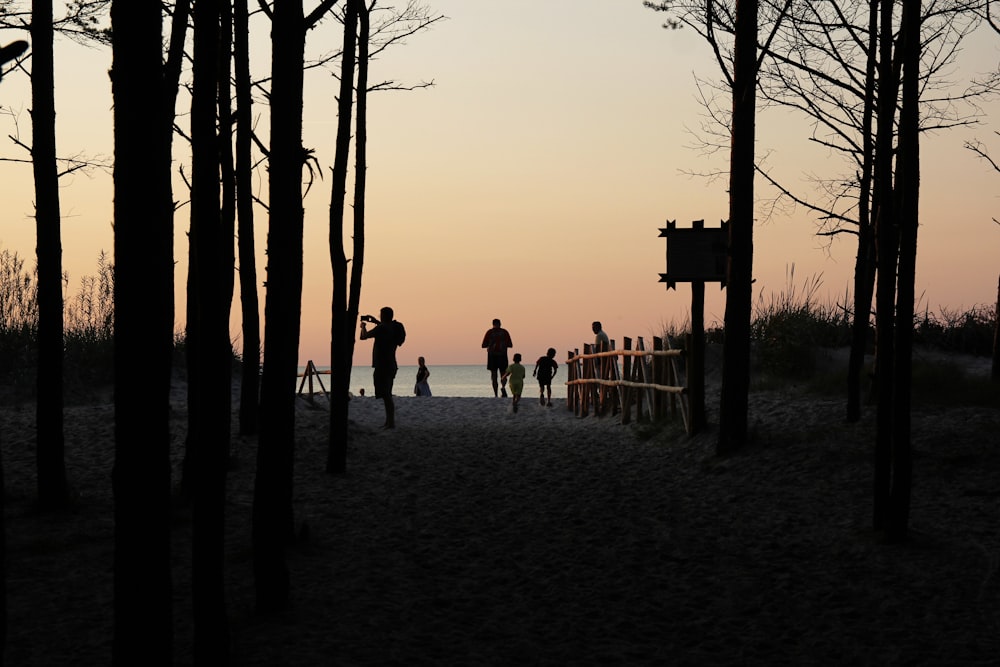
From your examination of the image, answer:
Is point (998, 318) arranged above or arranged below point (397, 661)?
above

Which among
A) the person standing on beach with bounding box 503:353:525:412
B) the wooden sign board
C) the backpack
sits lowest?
the person standing on beach with bounding box 503:353:525:412

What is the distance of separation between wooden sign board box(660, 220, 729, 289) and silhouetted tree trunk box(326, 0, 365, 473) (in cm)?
432

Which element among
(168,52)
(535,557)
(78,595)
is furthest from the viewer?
(168,52)

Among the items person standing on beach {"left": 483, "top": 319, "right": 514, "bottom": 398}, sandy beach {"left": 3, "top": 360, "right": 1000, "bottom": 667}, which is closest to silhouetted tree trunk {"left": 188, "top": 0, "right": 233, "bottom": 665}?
sandy beach {"left": 3, "top": 360, "right": 1000, "bottom": 667}

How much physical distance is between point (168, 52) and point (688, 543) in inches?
254

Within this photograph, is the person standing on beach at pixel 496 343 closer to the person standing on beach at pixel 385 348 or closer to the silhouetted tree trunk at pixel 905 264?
the person standing on beach at pixel 385 348

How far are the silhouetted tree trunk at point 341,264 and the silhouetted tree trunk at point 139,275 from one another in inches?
273

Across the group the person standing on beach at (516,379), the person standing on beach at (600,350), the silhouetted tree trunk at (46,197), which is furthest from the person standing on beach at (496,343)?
the silhouetted tree trunk at (46,197)

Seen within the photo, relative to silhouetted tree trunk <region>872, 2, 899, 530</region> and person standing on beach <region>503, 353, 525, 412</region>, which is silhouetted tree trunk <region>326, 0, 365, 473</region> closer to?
silhouetted tree trunk <region>872, 2, 899, 530</region>

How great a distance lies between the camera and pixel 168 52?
971cm

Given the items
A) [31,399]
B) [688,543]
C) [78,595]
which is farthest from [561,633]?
[31,399]

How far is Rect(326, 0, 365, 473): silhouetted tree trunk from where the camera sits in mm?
11602

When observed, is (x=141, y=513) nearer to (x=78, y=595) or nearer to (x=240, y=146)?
(x=78, y=595)

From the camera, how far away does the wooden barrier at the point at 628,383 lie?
14.9 meters
